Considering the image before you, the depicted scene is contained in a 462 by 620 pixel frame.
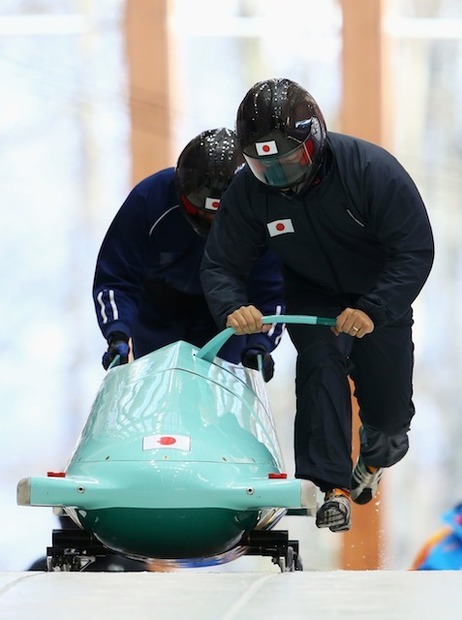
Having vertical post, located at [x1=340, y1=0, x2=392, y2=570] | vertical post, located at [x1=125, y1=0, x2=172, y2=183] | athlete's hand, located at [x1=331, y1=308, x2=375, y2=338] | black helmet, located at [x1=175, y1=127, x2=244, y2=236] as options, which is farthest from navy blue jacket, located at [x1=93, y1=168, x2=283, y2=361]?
vertical post, located at [x1=340, y1=0, x2=392, y2=570]

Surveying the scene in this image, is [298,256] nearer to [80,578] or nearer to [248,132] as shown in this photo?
[248,132]

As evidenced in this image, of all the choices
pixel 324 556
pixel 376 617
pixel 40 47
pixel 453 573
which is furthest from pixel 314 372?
pixel 40 47

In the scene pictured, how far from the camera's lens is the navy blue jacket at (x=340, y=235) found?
3.79 m

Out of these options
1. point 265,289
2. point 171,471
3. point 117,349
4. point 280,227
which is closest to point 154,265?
point 265,289

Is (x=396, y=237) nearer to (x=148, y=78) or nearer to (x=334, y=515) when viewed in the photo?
(x=334, y=515)

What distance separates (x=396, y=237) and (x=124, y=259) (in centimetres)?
117

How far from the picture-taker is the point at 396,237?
3.80 meters

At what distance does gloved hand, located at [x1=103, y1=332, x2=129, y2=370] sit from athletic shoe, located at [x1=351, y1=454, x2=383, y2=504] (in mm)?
894

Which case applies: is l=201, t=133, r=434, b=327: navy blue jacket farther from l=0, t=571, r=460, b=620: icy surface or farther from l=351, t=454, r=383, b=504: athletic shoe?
l=0, t=571, r=460, b=620: icy surface

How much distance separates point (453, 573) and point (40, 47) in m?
6.02

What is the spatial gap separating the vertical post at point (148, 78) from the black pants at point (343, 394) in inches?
149

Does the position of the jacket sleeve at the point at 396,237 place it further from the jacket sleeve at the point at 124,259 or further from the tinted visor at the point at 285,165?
the jacket sleeve at the point at 124,259

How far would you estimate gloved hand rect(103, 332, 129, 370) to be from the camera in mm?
4219

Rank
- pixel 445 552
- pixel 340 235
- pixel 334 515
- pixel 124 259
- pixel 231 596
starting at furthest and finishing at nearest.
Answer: pixel 445 552
pixel 124 259
pixel 340 235
pixel 334 515
pixel 231 596
